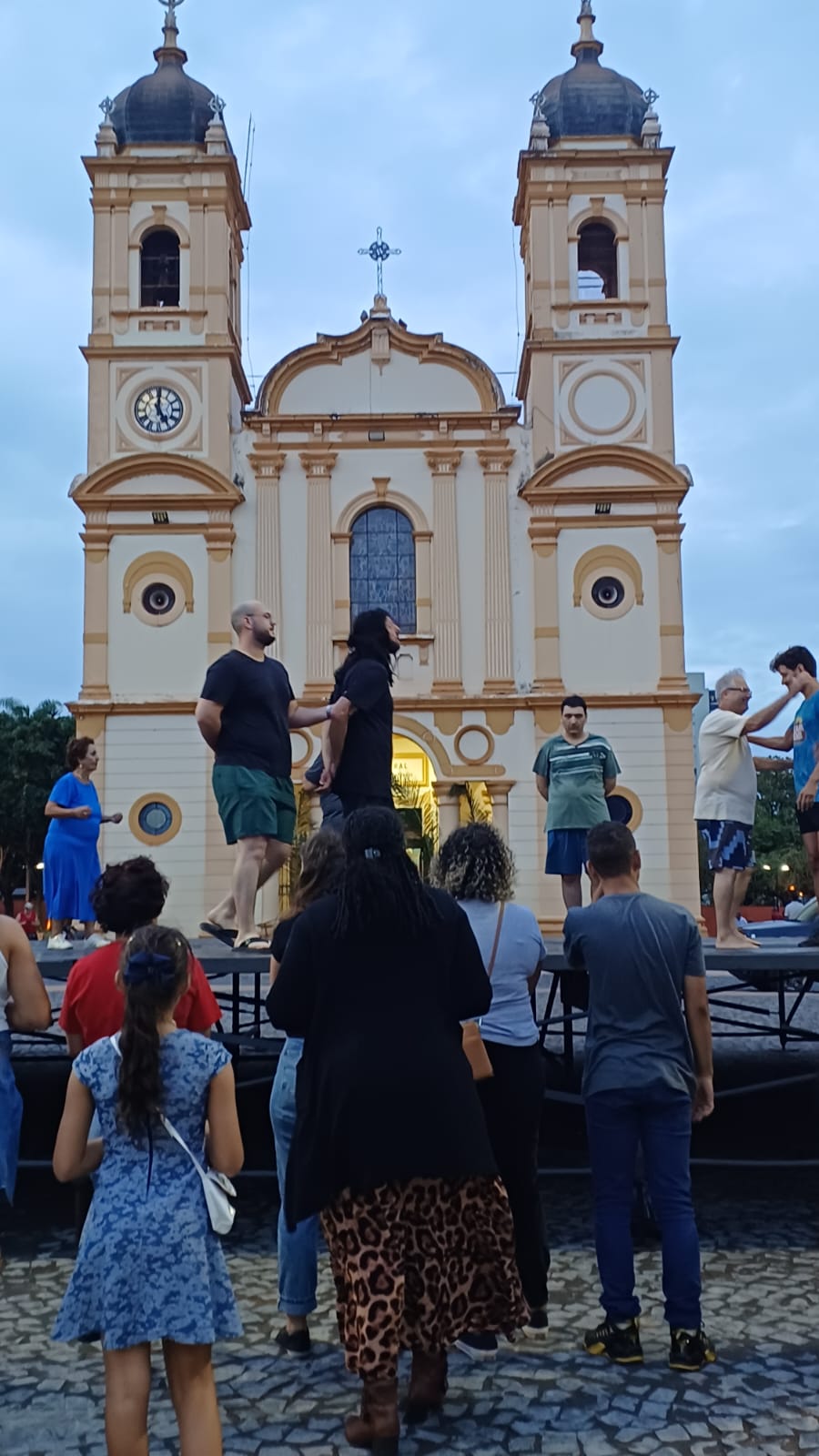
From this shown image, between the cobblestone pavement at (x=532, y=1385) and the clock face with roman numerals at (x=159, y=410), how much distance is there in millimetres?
20170

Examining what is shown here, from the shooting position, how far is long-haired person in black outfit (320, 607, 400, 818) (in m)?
6.11

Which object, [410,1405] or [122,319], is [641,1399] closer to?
[410,1405]

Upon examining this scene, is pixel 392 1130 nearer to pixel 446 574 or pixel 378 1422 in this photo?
pixel 378 1422

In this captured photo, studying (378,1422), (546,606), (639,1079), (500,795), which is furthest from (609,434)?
(378,1422)

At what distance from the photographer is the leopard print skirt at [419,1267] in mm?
3654

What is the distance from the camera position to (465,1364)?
4406 mm

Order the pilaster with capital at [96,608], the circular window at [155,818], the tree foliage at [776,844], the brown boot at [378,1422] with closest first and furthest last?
the brown boot at [378,1422] < the circular window at [155,818] < the pilaster with capital at [96,608] < the tree foliage at [776,844]

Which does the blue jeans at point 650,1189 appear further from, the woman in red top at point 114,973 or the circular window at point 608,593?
the circular window at point 608,593

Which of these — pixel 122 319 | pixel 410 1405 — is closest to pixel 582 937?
pixel 410 1405

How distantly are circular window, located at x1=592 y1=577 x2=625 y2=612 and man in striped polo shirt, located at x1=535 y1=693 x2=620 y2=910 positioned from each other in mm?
15946

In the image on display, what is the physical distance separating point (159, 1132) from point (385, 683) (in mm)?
3208

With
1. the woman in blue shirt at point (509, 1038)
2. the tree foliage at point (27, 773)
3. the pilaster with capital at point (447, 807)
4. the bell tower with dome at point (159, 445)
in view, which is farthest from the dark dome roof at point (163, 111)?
the woman in blue shirt at point (509, 1038)

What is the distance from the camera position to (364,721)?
621 centimetres

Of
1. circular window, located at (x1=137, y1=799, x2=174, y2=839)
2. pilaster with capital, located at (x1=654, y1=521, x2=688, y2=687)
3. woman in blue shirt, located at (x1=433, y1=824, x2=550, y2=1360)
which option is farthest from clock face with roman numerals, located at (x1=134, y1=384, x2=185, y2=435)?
woman in blue shirt, located at (x1=433, y1=824, x2=550, y2=1360)
